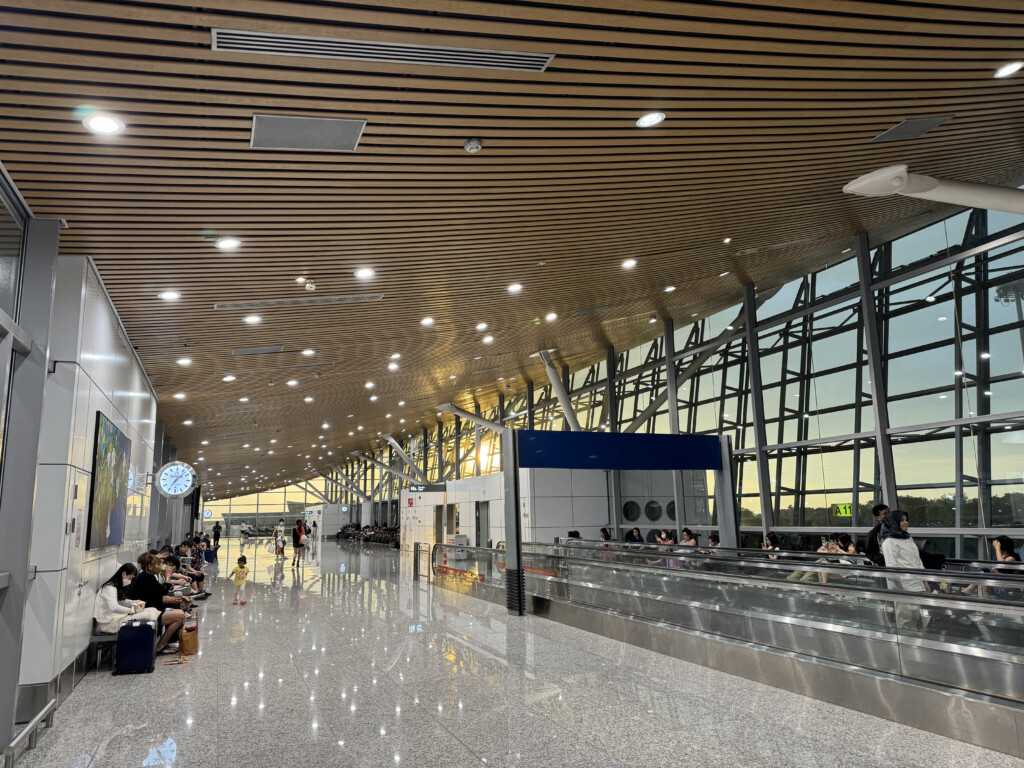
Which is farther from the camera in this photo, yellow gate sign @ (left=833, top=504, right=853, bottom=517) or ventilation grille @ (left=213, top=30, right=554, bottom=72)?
yellow gate sign @ (left=833, top=504, right=853, bottom=517)

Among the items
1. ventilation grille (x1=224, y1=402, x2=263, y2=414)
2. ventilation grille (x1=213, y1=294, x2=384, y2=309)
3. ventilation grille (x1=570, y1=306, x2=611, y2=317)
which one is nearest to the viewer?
ventilation grille (x1=213, y1=294, x2=384, y2=309)

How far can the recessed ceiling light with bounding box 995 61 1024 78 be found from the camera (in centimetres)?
527

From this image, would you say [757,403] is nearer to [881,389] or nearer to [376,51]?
[881,389]

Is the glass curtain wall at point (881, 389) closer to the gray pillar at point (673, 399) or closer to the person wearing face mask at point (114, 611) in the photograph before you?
the gray pillar at point (673, 399)

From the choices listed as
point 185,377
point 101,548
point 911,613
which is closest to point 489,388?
point 185,377

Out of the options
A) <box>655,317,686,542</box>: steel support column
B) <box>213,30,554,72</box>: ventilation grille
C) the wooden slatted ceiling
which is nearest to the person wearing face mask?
the wooden slatted ceiling

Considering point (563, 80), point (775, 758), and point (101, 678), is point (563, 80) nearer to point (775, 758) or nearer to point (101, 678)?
point (775, 758)

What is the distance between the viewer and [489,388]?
A: 22406 mm

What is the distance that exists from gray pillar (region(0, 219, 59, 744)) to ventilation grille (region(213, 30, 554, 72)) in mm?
2835

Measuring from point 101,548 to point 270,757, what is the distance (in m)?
4.48

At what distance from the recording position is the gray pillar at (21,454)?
4926mm

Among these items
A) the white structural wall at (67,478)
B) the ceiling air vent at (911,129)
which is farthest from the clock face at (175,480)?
the ceiling air vent at (911,129)

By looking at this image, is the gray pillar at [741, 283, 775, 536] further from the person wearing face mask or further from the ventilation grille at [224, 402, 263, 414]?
the ventilation grille at [224, 402, 263, 414]

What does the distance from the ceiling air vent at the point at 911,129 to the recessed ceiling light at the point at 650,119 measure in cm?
242
